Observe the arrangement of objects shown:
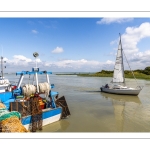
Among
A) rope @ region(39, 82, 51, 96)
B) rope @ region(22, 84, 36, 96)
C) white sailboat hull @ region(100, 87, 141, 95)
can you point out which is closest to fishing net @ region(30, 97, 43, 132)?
rope @ region(22, 84, 36, 96)

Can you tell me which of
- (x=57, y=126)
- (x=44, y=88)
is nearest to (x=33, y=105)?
(x=44, y=88)

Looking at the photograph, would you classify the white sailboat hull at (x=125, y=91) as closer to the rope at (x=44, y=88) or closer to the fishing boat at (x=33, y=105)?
the fishing boat at (x=33, y=105)

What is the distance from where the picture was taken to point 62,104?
533 inches

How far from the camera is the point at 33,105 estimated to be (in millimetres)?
10875

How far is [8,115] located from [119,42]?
25308mm

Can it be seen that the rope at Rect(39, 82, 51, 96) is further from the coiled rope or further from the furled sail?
the furled sail

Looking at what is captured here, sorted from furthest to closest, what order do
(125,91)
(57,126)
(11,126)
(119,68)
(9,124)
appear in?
(119,68), (125,91), (57,126), (9,124), (11,126)

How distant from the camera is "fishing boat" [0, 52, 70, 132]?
10555 mm

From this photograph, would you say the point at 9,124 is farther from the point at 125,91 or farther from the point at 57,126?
the point at 125,91

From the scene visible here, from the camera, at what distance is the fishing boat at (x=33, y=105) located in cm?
1055
